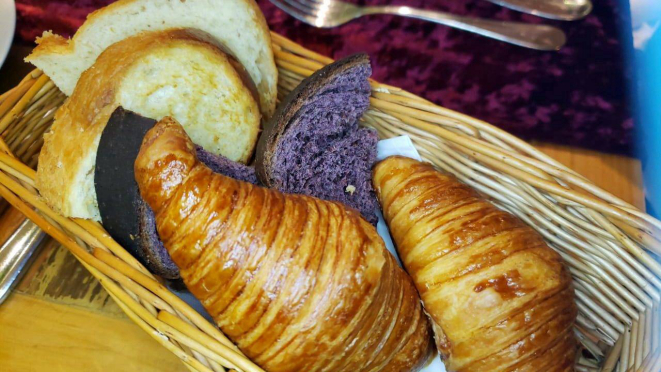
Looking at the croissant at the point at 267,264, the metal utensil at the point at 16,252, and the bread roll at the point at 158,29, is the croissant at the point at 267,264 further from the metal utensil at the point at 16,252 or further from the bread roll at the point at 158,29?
the metal utensil at the point at 16,252

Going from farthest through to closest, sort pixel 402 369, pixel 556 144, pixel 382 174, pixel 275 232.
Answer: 1. pixel 556 144
2. pixel 382 174
3. pixel 402 369
4. pixel 275 232

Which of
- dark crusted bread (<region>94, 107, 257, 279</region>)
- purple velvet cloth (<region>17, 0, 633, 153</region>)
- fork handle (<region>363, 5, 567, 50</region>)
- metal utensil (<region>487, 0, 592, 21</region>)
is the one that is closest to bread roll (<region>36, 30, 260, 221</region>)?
dark crusted bread (<region>94, 107, 257, 279</region>)

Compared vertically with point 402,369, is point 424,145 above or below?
above

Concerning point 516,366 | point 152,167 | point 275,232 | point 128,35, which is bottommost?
point 516,366

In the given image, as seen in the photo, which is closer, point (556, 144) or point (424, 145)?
point (424, 145)

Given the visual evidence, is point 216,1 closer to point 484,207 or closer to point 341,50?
point 341,50

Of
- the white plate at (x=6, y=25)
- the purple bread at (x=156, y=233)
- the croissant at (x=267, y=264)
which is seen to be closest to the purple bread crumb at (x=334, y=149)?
the purple bread at (x=156, y=233)

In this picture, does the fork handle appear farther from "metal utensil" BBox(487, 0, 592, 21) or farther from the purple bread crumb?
the purple bread crumb

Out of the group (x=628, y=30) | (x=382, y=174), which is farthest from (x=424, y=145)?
(x=628, y=30)
